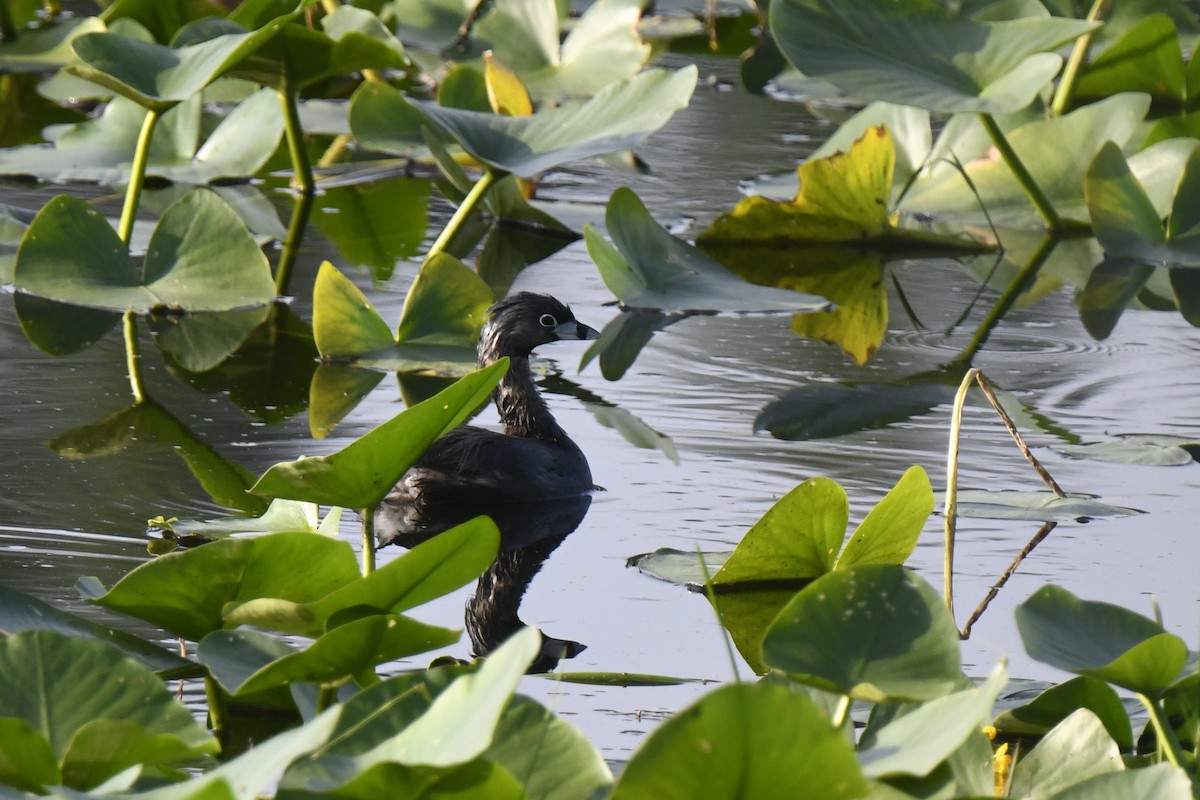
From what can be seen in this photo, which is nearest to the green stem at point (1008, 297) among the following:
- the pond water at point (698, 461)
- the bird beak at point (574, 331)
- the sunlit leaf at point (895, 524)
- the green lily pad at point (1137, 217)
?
the pond water at point (698, 461)

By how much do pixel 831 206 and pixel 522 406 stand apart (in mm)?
2410

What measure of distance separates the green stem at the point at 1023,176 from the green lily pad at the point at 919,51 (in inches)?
19.2

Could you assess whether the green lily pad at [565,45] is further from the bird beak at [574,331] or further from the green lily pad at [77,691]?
the green lily pad at [77,691]

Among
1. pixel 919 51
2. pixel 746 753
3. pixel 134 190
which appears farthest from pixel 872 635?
pixel 134 190

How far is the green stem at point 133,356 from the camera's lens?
17.6ft

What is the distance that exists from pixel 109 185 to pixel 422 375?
270 centimetres

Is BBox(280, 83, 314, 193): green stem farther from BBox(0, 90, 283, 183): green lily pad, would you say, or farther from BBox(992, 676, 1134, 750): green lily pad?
BBox(992, 676, 1134, 750): green lily pad

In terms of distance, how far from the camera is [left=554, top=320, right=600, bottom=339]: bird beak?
18.0 ft

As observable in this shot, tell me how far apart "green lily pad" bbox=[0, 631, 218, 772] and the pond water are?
784 millimetres

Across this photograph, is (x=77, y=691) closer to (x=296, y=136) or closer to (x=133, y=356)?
(x=133, y=356)

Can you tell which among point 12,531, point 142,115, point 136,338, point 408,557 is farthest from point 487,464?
point 142,115

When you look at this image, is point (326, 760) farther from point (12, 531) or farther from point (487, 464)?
point (487, 464)

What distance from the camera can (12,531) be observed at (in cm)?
407

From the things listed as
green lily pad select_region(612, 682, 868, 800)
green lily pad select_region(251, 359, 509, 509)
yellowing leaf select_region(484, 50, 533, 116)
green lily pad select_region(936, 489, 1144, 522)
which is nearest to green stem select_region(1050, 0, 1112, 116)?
yellowing leaf select_region(484, 50, 533, 116)
